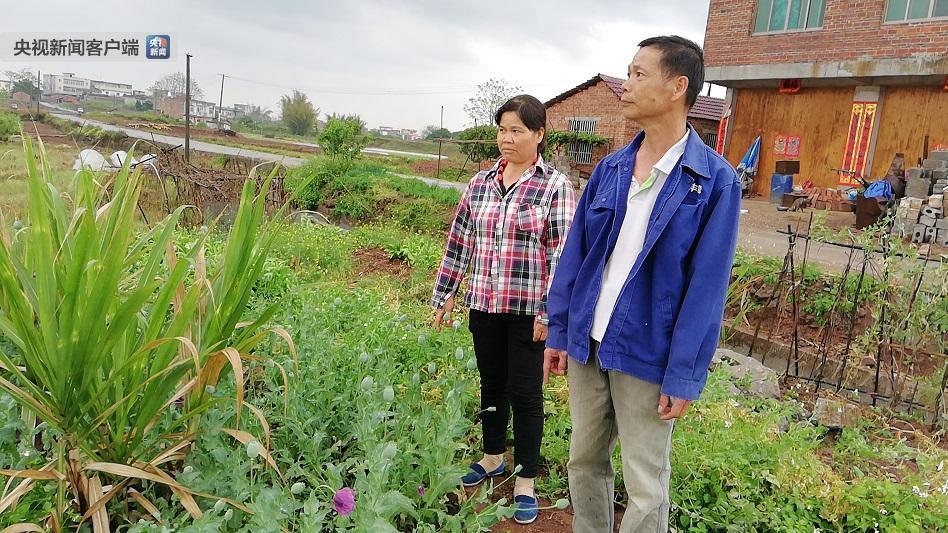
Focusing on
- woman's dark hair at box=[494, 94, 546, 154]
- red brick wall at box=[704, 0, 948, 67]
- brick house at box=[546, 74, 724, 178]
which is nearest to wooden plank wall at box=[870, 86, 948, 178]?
red brick wall at box=[704, 0, 948, 67]

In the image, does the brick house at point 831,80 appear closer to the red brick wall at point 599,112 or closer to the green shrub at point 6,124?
the red brick wall at point 599,112

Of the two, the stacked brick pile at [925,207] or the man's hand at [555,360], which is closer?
the man's hand at [555,360]

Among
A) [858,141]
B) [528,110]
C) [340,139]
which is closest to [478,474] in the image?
[528,110]

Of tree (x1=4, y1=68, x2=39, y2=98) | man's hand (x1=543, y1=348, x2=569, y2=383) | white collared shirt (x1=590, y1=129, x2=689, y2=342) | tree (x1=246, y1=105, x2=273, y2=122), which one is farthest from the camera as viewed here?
tree (x1=246, y1=105, x2=273, y2=122)

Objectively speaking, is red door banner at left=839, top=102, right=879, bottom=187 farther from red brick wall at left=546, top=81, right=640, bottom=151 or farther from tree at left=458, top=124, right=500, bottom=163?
tree at left=458, top=124, right=500, bottom=163

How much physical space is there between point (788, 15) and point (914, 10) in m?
2.09

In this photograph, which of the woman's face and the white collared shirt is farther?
the woman's face

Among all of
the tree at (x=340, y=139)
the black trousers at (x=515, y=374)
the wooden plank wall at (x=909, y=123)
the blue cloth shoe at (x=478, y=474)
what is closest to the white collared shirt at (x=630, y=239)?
the black trousers at (x=515, y=374)

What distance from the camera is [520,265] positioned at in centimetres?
229

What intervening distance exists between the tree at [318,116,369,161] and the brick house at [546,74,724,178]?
7394mm

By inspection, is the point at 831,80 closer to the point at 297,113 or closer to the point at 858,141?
the point at 858,141

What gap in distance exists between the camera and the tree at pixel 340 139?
553 inches

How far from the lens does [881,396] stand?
3947 millimetres

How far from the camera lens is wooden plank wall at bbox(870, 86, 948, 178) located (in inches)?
426
